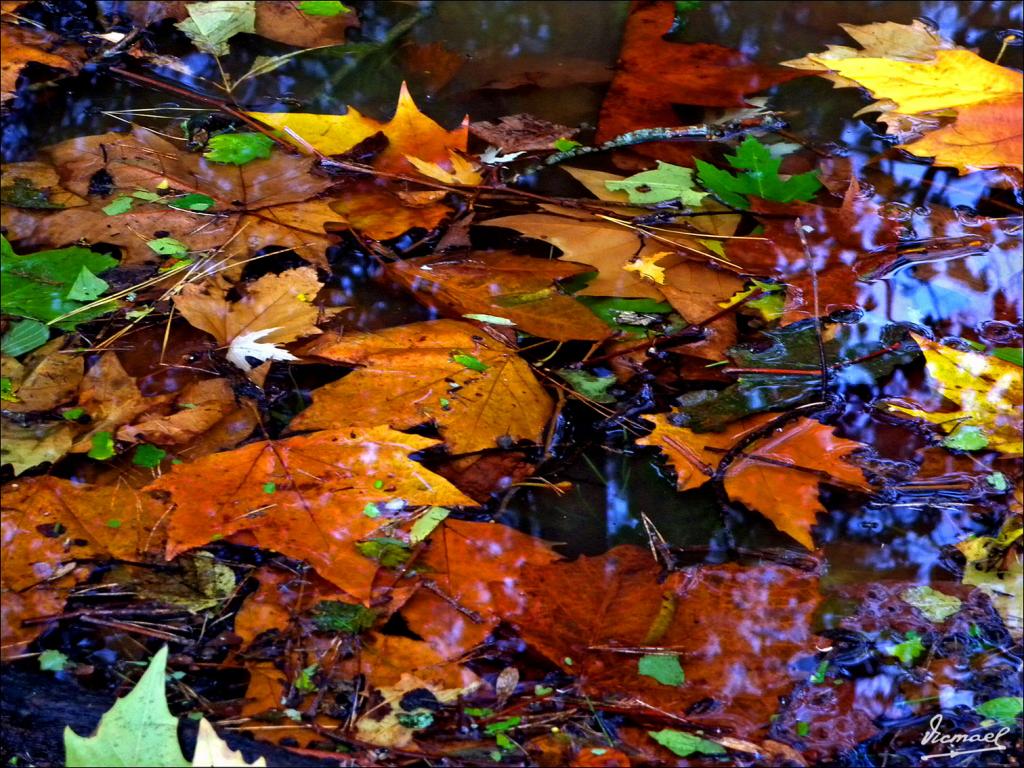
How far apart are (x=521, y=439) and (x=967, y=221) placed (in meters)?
1.32

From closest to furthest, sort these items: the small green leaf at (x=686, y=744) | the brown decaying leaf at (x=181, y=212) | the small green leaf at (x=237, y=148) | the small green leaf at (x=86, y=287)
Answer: the small green leaf at (x=686, y=744)
the small green leaf at (x=86, y=287)
the brown decaying leaf at (x=181, y=212)
the small green leaf at (x=237, y=148)

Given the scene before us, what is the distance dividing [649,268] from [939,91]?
3.39ft

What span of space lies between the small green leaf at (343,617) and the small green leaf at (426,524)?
0.17m

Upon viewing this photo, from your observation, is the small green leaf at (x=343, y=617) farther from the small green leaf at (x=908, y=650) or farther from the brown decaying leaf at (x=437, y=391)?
the small green leaf at (x=908, y=650)

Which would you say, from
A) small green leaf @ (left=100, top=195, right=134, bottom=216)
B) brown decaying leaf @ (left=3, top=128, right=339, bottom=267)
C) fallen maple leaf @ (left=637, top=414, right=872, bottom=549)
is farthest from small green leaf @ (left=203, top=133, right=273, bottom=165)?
fallen maple leaf @ (left=637, top=414, right=872, bottom=549)

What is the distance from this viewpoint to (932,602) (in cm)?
150

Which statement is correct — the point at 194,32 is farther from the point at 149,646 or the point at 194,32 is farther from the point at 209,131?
the point at 149,646

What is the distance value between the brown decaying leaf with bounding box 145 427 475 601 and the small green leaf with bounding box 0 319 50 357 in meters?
0.47

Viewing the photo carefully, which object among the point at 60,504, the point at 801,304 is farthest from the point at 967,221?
the point at 60,504

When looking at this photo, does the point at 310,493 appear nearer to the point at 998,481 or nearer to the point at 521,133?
the point at 521,133

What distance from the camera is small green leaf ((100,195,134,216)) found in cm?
183

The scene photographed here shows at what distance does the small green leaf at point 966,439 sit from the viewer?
1575 millimetres

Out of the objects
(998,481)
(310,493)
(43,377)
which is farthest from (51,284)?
(998,481)

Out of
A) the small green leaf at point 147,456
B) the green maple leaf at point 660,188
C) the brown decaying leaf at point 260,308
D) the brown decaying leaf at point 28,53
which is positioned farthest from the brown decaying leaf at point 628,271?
the brown decaying leaf at point 28,53
